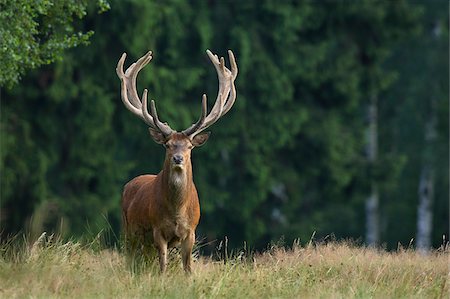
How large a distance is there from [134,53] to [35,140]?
266 cm

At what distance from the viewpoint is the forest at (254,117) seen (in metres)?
28.3

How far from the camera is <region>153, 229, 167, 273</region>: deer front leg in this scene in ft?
43.2

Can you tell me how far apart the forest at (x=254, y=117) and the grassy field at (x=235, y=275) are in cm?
1263

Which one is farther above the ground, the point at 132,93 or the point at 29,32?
the point at 29,32

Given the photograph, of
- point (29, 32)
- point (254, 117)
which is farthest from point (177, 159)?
point (254, 117)

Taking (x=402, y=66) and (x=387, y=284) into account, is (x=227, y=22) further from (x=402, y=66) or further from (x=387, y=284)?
(x=387, y=284)

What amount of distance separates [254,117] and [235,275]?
729 inches

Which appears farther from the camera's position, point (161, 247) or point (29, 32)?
point (29, 32)

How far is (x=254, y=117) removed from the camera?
3105 centimetres

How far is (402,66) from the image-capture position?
35.8 metres

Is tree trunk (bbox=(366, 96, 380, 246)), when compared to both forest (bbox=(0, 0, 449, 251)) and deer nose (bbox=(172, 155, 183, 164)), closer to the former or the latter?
forest (bbox=(0, 0, 449, 251))

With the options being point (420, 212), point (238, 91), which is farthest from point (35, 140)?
point (420, 212)

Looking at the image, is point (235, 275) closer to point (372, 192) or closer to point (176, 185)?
point (176, 185)

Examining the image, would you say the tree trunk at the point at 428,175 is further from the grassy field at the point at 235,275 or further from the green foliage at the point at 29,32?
the grassy field at the point at 235,275
